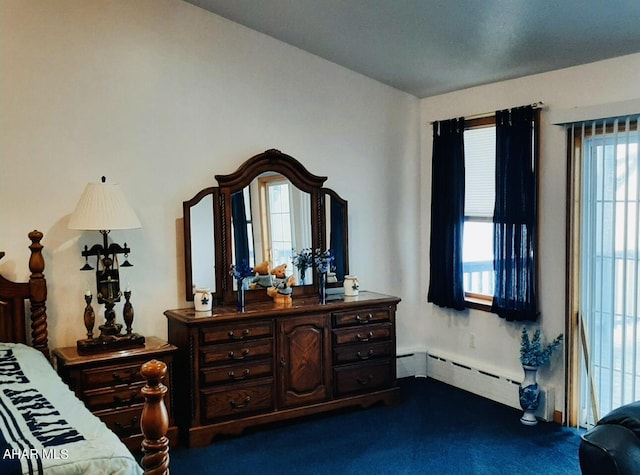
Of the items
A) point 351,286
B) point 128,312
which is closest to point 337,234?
point 351,286

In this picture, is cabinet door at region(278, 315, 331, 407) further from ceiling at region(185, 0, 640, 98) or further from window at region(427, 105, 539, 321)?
ceiling at region(185, 0, 640, 98)

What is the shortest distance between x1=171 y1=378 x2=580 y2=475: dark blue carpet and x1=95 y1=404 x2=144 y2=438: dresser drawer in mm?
286

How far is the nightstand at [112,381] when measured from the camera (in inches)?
133

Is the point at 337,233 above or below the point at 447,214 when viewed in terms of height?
below

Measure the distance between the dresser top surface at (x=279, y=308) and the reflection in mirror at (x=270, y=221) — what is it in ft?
0.93

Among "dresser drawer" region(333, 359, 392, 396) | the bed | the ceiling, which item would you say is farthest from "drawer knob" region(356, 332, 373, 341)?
the bed

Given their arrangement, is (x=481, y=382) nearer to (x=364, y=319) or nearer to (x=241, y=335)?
(x=364, y=319)

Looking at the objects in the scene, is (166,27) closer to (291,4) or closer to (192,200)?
(291,4)

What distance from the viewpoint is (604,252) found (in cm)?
373

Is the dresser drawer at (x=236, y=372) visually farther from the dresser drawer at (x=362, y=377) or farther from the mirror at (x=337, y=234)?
the mirror at (x=337, y=234)

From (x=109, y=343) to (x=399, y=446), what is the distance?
5.94ft

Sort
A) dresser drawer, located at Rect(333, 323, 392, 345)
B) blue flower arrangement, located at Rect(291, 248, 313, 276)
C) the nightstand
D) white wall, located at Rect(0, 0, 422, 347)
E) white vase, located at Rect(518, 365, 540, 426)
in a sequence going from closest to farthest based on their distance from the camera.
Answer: the nightstand
white wall, located at Rect(0, 0, 422, 347)
white vase, located at Rect(518, 365, 540, 426)
dresser drawer, located at Rect(333, 323, 392, 345)
blue flower arrangement, located at Rect(291, 248, 313, 276)

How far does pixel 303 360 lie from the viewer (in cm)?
409

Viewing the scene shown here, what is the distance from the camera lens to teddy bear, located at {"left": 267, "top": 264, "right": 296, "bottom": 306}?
4.24 metres
